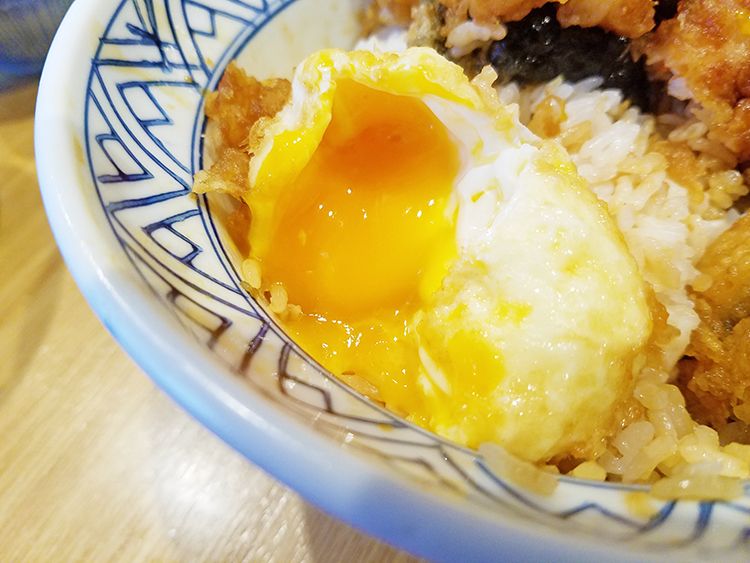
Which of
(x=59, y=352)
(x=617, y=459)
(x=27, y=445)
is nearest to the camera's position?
(x=617, y=459)

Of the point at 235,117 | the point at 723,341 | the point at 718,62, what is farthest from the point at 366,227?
the point at 718,62

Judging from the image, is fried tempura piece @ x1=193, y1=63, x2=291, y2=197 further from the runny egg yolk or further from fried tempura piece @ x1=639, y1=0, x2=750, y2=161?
fried tempura piece @ x1=639, y1=0, x2=750, y2=161

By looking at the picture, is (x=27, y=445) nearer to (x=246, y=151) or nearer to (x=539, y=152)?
(x=246, y=151)

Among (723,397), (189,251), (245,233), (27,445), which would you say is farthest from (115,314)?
(723,397)

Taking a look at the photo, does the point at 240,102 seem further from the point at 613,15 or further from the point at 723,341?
the point at 723,341

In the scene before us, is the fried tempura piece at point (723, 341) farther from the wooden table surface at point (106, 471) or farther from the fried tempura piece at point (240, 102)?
the fried tempura piece at point (240, 102)
